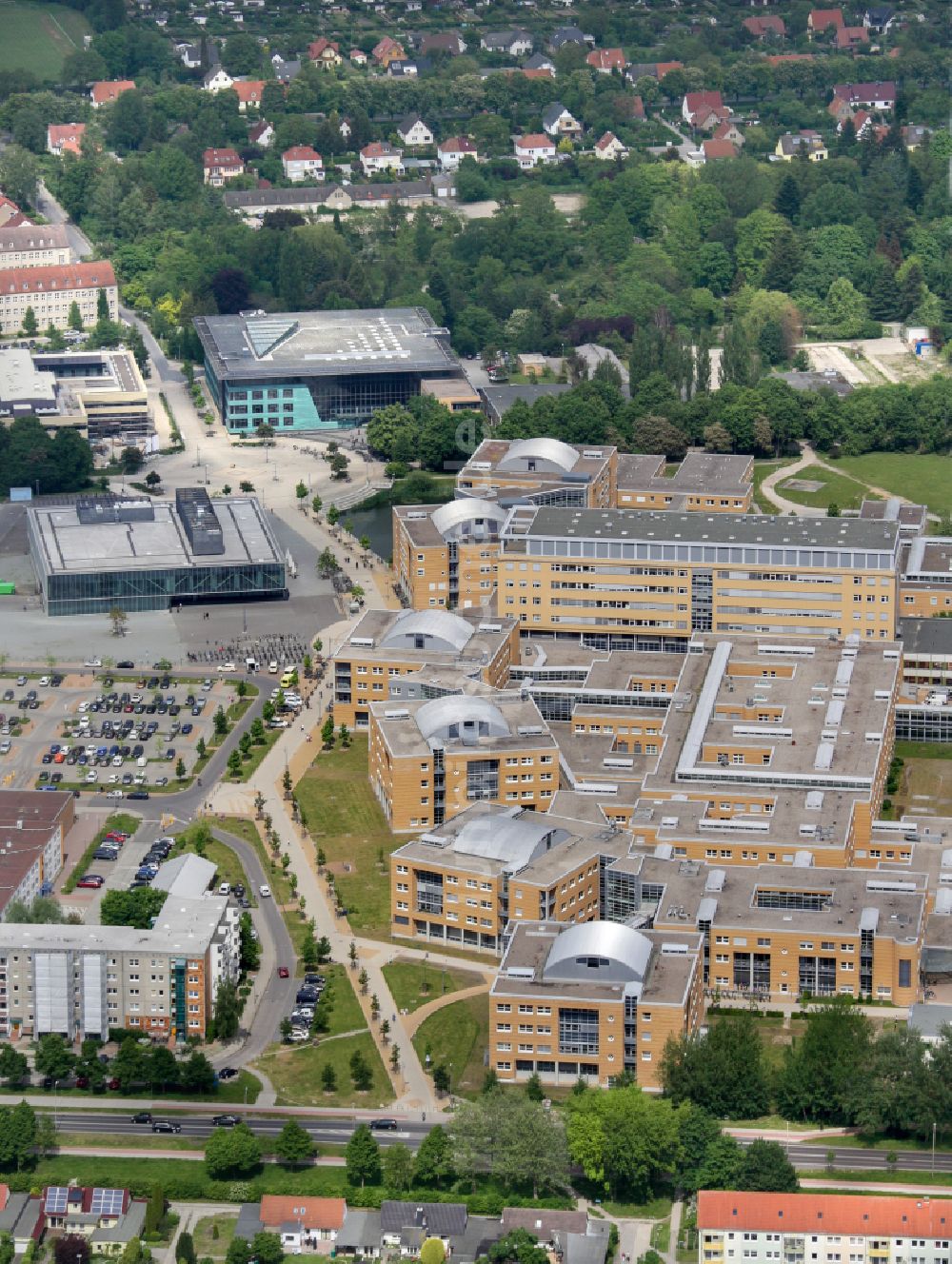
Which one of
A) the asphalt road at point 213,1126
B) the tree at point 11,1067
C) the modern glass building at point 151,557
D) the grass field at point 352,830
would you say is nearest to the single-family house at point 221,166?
the modern glass building at point 151,557

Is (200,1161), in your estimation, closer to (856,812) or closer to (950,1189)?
(950,1189)

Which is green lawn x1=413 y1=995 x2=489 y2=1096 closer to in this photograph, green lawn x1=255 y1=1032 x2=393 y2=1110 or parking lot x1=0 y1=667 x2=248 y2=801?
green lawn x1=255 y1=1032 x2=393 y2=1110

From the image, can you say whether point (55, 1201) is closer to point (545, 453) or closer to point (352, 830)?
point (352, 830)

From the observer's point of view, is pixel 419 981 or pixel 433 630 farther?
pixel 433 630

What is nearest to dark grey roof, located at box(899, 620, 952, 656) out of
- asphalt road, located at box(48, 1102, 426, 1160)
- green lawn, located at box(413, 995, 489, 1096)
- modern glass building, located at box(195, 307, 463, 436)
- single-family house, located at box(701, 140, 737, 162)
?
green lawn, located at box(413, 995, 489, 1096)

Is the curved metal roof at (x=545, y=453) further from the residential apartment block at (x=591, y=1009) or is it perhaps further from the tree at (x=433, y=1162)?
the tree at (x=433, y=1162)

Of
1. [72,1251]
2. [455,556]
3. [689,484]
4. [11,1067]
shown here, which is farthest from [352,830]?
[689,484]

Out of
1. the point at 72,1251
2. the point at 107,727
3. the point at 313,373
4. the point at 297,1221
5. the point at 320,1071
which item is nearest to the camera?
the point at 72,1251
